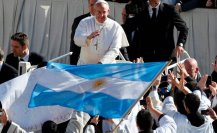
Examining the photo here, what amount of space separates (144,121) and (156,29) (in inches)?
198

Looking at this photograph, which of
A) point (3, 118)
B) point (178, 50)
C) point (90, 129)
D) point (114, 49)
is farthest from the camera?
point (178, 50)

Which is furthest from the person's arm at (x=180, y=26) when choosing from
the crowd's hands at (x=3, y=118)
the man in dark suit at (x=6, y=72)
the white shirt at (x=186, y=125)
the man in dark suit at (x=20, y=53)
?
the crowd's hands at (x=3, y=118)

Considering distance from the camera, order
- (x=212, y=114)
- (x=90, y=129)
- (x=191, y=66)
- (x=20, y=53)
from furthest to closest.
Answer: (x=191, y=66), (x=20, y=53), (x=212, y=114), (x=90, y=129)

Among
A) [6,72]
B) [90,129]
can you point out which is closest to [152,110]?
[90,129]

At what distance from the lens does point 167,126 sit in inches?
548

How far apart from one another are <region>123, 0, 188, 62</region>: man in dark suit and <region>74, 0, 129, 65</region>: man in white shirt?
1.83 meters

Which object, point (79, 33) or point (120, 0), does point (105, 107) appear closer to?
point (79, 33)

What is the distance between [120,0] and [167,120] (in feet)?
20.8

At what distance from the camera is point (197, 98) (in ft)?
46.3

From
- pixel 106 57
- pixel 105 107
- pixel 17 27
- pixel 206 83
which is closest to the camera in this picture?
pixel 105 107

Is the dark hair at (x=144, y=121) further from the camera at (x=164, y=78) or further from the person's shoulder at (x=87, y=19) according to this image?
the camera at (x=164, y=78)

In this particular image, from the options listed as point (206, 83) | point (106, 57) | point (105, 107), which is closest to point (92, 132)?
point (105, 107)

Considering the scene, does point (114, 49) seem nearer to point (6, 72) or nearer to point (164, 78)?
point (164, 78)

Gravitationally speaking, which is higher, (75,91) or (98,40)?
(98,40)
